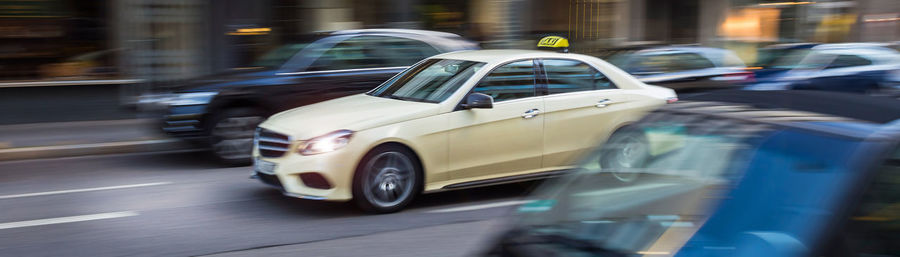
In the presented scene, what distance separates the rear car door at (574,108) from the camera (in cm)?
727

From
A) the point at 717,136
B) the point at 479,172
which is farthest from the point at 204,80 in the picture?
the point at 717,136

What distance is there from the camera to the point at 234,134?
9172mm

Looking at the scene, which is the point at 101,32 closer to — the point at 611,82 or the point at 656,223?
the point at 611,82

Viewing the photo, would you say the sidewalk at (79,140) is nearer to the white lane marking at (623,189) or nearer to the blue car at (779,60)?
the white lane marking at (623,189)

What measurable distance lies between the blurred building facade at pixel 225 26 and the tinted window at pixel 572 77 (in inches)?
144

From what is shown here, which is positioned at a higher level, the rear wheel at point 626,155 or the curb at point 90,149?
the rear wheel at point 626,155

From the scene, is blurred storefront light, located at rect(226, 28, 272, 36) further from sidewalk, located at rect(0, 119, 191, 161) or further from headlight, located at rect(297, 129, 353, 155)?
headlight, located at rect(297, 129, 353, 155)

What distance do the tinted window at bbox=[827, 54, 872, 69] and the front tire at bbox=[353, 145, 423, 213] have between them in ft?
28.9

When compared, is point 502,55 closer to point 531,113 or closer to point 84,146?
point 531,113

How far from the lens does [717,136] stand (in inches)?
113

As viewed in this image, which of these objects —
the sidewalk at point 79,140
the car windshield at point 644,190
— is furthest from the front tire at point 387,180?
the sidewalk at point 79,140

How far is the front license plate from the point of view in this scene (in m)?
6.64

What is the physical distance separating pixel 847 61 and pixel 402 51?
7277 mm

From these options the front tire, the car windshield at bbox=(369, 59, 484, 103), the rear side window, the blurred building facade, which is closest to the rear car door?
the car windshield at bbox=(369, 59, 484, 103)
